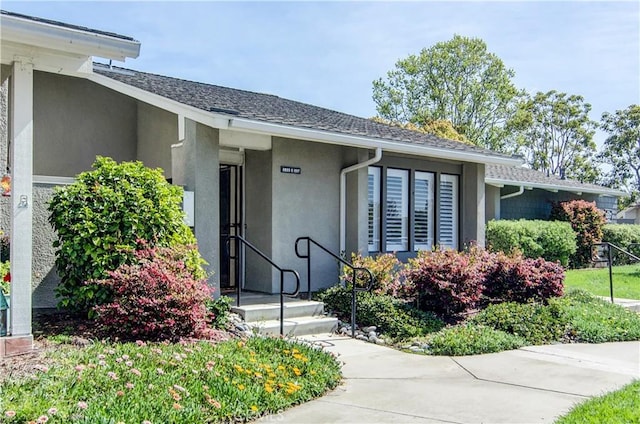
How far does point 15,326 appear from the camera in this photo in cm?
562

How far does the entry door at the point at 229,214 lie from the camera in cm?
1055

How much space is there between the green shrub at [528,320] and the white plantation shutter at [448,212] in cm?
347

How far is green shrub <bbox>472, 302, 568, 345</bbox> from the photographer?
856 cm

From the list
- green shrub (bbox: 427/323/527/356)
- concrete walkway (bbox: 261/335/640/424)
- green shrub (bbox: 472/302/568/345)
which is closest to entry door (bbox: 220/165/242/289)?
concrete walkway (bbox: 261/335/640/424)

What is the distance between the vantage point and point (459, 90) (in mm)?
36875

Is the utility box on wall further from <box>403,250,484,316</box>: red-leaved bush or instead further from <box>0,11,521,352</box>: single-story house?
<box>403,250,484,316</box>: red-leaved bush

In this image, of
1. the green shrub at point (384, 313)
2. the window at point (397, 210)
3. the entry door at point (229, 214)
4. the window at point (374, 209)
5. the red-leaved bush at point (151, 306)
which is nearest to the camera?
the red-leaved bush at point (151, 306)

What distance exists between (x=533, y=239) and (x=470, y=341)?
954cm

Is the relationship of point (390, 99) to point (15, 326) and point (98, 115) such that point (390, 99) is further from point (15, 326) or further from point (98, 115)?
point (15, 326)

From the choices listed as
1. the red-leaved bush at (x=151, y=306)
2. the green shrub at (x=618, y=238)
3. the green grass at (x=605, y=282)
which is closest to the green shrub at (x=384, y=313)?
the red-leaved bush at (x=151, y=306)

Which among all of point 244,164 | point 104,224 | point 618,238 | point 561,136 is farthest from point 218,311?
point 561,136

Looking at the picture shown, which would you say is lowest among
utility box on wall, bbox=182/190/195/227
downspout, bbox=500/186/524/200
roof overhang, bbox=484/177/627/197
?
utility box on wall, bbox=182/190/195/227

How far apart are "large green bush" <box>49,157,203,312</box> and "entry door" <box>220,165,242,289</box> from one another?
284cm

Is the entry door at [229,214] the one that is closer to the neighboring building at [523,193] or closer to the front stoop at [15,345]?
the front stoop at [15,345]
